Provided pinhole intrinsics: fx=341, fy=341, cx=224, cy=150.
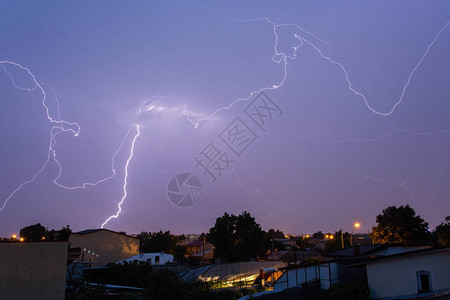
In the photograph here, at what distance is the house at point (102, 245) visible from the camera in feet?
113

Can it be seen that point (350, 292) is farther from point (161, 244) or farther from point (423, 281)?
point (161, 244)

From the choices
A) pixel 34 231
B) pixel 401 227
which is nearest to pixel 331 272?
pixel 401 227

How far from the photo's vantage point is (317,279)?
15484mm

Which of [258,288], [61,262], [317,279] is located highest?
[61,262]

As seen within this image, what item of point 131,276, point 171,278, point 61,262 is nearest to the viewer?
point 61,262

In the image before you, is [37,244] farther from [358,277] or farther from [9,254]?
[358,277]

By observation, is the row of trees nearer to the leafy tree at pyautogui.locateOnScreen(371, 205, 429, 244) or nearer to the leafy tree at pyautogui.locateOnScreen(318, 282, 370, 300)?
the leafy tree at pyautogui.locateOnScreen(371, 205, 429, 244)

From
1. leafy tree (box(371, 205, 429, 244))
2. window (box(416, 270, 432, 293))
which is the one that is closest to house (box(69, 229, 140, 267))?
leafy tree (box(371, 205, 429, 244))

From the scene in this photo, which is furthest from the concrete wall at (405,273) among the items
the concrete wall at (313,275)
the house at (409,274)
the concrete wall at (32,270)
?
the concrete wall at (32,270)

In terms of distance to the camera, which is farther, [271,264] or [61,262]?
[271,264]

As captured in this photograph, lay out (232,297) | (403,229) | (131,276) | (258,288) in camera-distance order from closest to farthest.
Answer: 1. (232,297)
2. (258,288)
3. (131,276)
4. (403,229)

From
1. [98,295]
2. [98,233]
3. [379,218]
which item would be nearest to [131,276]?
[98,233]

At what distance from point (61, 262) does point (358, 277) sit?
1238 cm

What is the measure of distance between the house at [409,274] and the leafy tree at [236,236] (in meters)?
26.5
